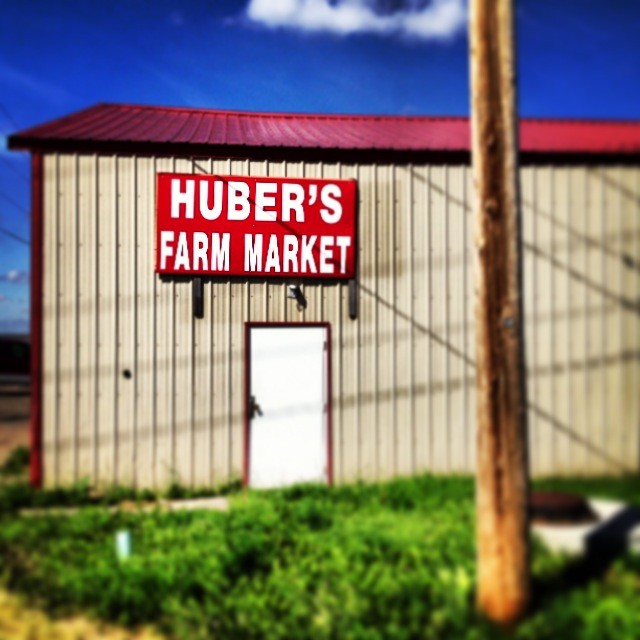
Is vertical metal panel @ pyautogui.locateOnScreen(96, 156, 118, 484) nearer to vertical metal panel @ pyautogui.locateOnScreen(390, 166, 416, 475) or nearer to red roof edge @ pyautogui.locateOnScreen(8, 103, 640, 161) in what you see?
red roof edge @ pyautogui.locateOnScreen(8, 103, 640, 161)

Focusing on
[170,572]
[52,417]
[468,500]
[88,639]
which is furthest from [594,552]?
[52,417]

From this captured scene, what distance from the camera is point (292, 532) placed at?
13.1 ft

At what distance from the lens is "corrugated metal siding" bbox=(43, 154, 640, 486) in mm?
4980

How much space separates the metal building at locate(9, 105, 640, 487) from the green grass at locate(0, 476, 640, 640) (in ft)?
2.61

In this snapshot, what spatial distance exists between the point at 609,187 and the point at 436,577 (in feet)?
10.2

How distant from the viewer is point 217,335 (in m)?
5.20

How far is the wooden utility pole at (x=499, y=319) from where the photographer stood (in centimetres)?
296

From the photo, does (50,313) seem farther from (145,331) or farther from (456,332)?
(456,332)

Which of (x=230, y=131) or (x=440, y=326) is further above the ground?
(x=230, y=131)

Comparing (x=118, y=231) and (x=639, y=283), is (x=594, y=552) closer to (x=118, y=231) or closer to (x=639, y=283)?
(x=639, y=283)

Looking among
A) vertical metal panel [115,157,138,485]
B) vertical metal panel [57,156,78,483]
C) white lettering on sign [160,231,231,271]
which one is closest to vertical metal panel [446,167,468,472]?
white lettering on sign [160,231,231,271]

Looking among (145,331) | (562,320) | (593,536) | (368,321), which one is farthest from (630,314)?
(145,331)

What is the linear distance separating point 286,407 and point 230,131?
3.02 m

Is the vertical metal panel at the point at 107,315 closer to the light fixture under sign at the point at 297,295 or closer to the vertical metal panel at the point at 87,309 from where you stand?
the vertical metal panel at the point at 87,309
